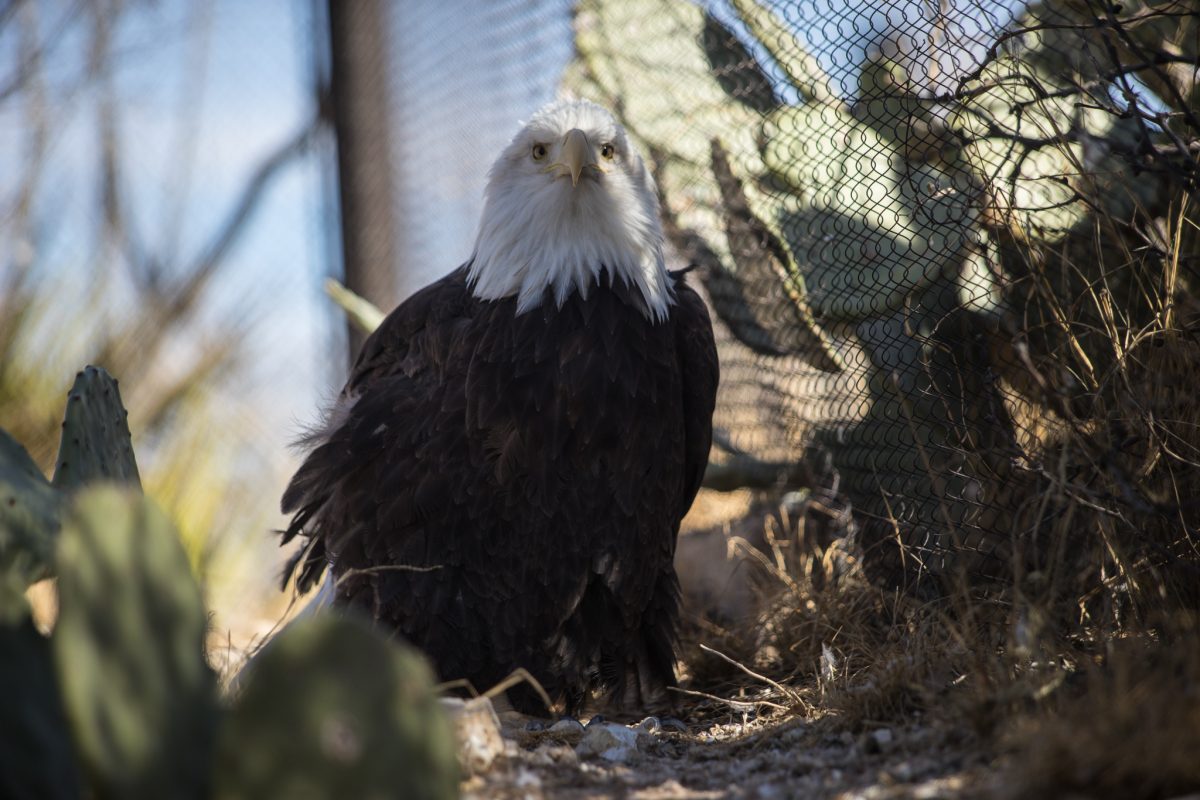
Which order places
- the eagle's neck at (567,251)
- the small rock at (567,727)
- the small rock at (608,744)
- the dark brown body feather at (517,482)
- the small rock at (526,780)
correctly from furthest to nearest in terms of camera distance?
the eagle's neck at (567,251) → the dark brown body feather at (517,482) → the small rock at (567,727) → the small rock at (608,744) → the small rock at (526,780)

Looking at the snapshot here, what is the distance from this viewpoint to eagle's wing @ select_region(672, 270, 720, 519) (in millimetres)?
3242

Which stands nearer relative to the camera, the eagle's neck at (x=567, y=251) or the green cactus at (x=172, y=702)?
the green cactus at (x=172, y=702)

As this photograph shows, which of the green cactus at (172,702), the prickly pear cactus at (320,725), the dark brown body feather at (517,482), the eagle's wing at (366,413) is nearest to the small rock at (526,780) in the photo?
the green cactus at (172,702)

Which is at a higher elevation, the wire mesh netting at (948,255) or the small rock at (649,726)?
the wire mesh netting at (948,255)

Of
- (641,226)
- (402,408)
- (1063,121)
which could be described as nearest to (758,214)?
(641,226)

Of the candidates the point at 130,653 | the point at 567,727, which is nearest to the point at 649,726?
the point at 567,727

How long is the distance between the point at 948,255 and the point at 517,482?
4.62 feet

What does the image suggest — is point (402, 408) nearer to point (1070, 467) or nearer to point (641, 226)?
point (641, 226)

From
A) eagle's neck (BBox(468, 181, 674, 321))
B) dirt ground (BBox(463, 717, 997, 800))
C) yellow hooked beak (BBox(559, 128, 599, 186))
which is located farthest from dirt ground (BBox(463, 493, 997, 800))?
yellow hooked beak (BBox(559, 128, 599, 186))

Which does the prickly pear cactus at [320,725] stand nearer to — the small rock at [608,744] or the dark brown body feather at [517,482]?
the small rock at [608,744]

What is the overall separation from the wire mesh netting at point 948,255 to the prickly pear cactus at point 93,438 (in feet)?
6.01

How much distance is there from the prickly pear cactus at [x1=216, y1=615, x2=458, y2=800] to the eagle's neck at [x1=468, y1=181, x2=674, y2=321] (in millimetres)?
1729

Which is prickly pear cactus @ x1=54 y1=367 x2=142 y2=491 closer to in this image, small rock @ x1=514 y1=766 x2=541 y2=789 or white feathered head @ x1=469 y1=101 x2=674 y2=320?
small rock @ x1=514 y1=766 x2=541 y2=789

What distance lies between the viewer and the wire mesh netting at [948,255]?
8.16 ft
